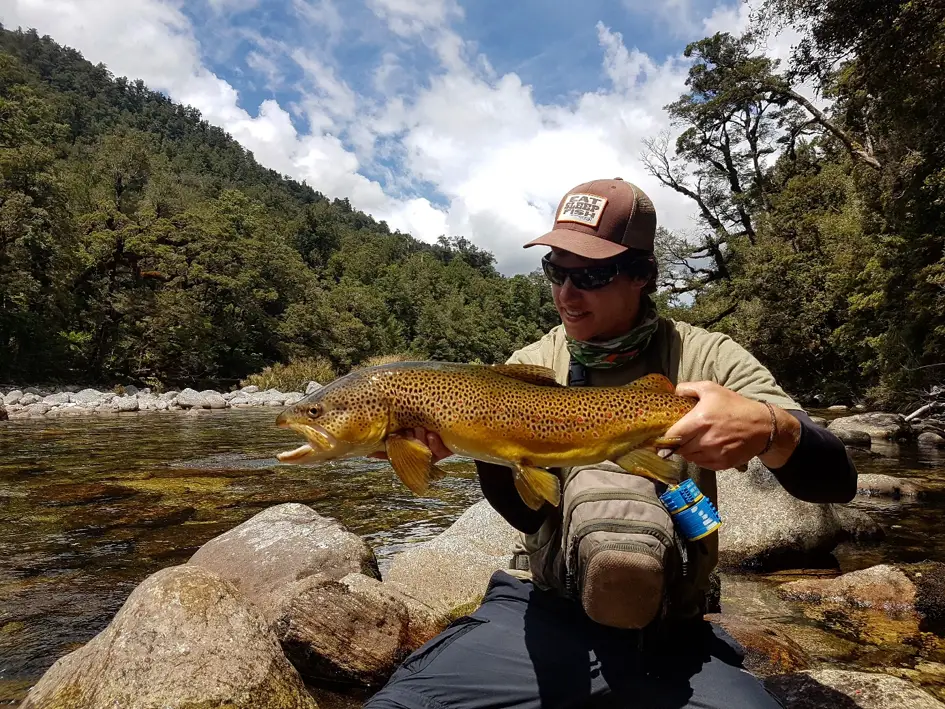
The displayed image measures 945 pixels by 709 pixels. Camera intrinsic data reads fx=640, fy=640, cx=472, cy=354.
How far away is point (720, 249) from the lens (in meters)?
38.8

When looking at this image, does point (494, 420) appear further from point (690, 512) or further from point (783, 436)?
point (783, 436)

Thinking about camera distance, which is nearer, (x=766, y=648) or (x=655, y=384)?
(x=655, y=384)

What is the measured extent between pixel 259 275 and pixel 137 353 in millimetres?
10091

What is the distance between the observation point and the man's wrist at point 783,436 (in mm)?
2371

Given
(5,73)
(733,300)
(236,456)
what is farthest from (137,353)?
(733,300)

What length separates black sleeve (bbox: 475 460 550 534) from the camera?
9.23ft

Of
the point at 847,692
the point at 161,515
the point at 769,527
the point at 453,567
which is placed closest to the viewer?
the point at 847,692

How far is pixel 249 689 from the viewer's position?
3.31 metres

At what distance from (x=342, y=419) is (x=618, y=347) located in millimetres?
1312

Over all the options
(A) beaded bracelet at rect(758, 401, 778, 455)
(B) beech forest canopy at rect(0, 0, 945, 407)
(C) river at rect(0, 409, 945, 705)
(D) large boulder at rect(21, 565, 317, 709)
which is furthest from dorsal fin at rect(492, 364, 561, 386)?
(B) beech forest canopy at rect(0, 0, 945, 407)

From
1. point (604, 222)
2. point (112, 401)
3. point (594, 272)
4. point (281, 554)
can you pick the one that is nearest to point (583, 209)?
point (604, 222)

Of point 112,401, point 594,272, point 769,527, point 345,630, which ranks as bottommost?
point 112,401

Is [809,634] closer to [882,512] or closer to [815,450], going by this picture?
[815,450]

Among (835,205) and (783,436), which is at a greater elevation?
(835,205)
